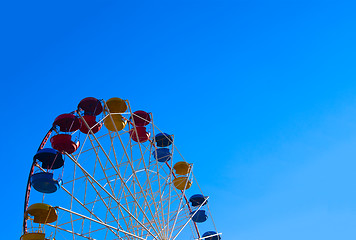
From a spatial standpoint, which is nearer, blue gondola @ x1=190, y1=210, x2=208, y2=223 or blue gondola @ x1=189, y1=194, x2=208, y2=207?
blue gondola @ x1=189, y1=194, x2=208, y2=207

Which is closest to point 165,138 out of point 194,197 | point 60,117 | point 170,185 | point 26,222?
point 170,185

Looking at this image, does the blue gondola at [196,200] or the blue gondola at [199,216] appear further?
the blue gondola at [199,216]

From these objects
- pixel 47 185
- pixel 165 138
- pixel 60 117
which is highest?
pixel 165 138

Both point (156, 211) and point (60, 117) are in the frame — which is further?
point (156, 211)

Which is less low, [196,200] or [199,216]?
[196,200]

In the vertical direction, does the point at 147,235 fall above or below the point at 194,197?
below

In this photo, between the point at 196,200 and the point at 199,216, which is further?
the point at 199,216

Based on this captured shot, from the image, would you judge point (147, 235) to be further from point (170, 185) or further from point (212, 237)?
point (212, 237)

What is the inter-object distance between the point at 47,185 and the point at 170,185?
5699 millimetres

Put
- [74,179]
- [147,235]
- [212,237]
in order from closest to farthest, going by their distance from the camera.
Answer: [74,179] < [147,235] < [212,237]

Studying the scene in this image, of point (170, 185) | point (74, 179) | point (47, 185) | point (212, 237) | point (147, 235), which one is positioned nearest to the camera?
point (47, 185)

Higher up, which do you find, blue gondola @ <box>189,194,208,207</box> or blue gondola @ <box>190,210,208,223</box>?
blue gondola @ <box>189,194,208,207</box>

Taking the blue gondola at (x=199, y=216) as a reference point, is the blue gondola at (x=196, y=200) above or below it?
above

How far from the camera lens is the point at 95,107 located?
47.9 ft
